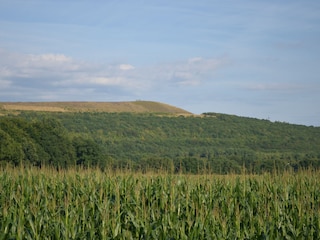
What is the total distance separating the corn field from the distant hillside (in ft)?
304

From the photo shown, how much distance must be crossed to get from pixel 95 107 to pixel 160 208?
11491 centimetres

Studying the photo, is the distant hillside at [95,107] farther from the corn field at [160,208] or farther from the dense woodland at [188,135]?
the corn field at [160,208]

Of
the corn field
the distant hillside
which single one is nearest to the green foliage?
the corn field

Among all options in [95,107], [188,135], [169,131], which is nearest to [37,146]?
[188,135]

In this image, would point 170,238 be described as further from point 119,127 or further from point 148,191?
point 119,127

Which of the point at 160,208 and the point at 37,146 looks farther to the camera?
the point at 37,146

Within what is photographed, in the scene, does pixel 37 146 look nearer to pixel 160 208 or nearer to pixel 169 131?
pixel 160 208

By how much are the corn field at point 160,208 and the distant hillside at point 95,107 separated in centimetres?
9277

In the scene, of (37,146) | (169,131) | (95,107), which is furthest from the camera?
(95,107)

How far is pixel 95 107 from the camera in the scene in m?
129

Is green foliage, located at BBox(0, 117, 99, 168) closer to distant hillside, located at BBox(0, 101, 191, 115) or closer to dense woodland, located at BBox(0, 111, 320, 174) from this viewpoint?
dense woodland, located at BBox(0, 111, 320, 174)

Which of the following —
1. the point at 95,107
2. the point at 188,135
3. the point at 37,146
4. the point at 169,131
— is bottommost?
the point at 188,135

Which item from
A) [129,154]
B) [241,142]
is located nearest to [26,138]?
[129,154]

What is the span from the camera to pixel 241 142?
120m
